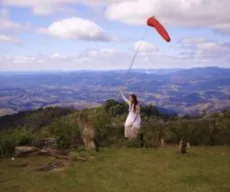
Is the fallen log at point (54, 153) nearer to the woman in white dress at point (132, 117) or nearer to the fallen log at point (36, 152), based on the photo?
the fallen log at point (36, 152)

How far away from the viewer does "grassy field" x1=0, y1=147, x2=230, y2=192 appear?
9531 millimetres

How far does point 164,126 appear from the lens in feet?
57.7

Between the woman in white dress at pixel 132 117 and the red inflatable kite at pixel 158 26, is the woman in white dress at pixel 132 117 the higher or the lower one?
the lower one

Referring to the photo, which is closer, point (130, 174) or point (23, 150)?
point (130, 174)

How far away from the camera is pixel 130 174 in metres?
10.7

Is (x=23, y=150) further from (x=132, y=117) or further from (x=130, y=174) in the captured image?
(x=130, y=174)

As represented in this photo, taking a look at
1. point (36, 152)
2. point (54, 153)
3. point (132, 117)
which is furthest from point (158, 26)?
point (36, 152)

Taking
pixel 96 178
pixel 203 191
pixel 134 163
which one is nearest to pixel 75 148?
pixel 134 163

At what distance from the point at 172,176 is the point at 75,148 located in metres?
4.99

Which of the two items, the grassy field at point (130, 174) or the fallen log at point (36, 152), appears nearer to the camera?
the grassy field at point (130, 174)

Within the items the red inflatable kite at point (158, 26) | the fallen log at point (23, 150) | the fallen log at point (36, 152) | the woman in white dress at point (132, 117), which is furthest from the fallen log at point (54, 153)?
the red inflatable kite at point (158, 26)

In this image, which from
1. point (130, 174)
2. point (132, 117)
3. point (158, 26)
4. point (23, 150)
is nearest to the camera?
point (130, 174)

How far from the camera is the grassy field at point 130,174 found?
9.53 metres

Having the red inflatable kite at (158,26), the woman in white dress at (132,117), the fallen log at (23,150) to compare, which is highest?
the red inflatable kite at (158,26)
